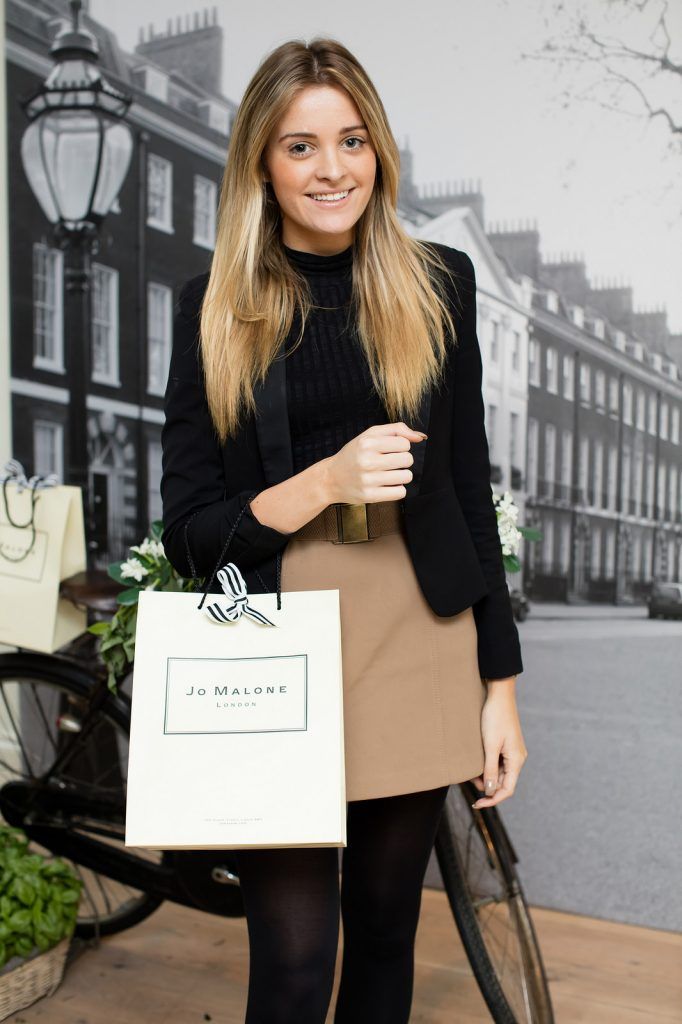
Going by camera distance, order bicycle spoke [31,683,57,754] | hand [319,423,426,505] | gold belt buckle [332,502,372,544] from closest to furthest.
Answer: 1. hand [319,423,426,505]
2. gold belt buckle [332,502,372,544]
3. bicycle spoke [31,683,57,754]

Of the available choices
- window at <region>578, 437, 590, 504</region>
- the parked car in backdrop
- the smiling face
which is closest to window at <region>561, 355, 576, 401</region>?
window at <region>578, 437, 590, 504</region>

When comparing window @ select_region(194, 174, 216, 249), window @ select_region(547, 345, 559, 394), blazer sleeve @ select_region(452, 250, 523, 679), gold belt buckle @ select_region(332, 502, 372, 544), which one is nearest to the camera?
gold belt buckle @ select_region(332, 502, 372, 544)

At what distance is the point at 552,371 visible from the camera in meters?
2.47

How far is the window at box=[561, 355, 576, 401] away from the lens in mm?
2455

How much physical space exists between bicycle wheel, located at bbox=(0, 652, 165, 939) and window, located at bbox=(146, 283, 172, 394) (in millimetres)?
971

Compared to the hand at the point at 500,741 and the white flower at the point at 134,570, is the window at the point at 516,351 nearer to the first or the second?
the white flower at the point at 134,570

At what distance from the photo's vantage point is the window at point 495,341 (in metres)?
2.45

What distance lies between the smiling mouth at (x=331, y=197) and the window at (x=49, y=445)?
186cm

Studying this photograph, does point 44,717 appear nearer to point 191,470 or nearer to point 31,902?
point 31,902

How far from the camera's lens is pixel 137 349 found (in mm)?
2805

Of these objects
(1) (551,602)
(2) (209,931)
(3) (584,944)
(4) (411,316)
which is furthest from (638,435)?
(2) (209,931)

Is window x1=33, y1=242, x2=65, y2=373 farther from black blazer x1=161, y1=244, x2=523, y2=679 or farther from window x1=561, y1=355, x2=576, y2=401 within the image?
black blazer x1=161, y1=244, x2=523, y2=679

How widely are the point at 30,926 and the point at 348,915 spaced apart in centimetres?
95

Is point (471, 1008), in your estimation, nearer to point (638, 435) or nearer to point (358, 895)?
point (358, 895)
